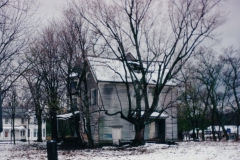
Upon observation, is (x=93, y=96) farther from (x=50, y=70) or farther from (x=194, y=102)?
(x=194, y=102)

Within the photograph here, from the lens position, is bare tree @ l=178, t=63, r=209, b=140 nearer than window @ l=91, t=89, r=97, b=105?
No

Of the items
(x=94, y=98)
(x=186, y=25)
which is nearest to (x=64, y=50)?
(x=94, y=98)

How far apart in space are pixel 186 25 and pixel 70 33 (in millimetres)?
9757

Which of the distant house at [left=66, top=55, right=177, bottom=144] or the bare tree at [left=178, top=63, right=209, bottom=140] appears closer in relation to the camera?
the distant house at [left=66, top=55, right=177, bottom=144]

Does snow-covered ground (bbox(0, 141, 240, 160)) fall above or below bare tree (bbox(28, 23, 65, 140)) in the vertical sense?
below

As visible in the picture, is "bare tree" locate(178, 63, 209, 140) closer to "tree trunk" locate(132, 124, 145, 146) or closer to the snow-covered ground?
"tree trunk" locate(132, 124, 145, 146)

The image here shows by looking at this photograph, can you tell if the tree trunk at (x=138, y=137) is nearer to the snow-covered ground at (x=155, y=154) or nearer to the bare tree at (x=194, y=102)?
the snow-covered ground at (x=155, y=154)

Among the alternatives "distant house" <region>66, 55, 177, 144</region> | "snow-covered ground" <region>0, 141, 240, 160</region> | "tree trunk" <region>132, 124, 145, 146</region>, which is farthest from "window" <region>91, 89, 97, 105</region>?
"snow-covered ground" <region>0, 141, 240, 160</region>

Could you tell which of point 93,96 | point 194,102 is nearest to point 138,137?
point 93,96

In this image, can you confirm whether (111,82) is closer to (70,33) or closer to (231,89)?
(70,33)

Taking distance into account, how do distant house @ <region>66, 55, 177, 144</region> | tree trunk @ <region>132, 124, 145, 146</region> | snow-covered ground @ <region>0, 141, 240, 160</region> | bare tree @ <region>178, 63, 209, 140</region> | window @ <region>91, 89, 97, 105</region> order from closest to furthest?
snow-covered ground @ <region>0, 141, 240, 160</region> < tree trunk @ <region>132, 124, 145, 146</region> < distant house @ <region>66, 55, 177, 144</region> < window @ <region>91, 89, 97, 105</region> < bare tree @ <region>178, 63, 209, 140</region>

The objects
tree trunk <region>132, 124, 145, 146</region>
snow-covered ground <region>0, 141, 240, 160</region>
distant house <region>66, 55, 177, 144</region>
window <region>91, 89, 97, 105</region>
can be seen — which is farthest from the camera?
window <region>91, 89, 97, 105</region>

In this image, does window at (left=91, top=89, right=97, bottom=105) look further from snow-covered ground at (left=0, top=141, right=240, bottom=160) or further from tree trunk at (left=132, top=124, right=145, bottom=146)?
snow-covered ground at (left=0, top=141, right=240, bottom=160)

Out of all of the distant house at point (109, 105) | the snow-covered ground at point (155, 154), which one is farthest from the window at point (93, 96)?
the snow-covered ground at point (155, 154)
